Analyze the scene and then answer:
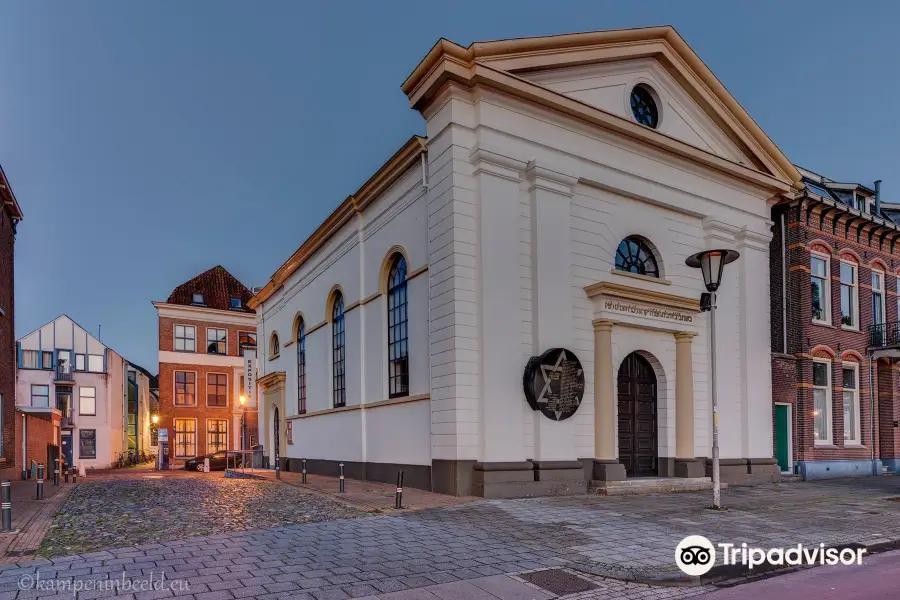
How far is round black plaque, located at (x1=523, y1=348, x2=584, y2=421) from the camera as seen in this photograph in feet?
45.8

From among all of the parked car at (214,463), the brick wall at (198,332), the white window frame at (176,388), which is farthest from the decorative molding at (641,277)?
the white window frame at (176,388)

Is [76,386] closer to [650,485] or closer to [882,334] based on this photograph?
[650,485]

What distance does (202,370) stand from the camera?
45.6 m

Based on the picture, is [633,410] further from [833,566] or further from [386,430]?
[833,566]

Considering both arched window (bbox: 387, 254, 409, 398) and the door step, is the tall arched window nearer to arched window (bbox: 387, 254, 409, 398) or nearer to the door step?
arched window (bbox: 387, 254, 409, 398)

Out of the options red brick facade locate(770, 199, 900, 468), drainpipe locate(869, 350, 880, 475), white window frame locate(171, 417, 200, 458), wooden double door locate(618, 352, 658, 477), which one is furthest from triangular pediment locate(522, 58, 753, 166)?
white window frame locate(171, 417, 200, 458)

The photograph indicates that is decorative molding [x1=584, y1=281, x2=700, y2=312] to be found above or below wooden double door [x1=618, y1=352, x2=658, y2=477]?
above

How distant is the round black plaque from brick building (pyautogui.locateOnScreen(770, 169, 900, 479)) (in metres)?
8.50

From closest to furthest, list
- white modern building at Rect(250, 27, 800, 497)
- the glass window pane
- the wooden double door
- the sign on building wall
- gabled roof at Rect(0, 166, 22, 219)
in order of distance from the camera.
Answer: white modern building at Rect(250, 27, 800, 497) < the wooden double door < gabled roof at Rect(0, 166, 22, 219) < the glass window pane < the sign on building wall

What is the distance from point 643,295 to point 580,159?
141 inches

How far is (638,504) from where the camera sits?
41.8 ft

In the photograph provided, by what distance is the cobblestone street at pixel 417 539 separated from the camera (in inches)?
264

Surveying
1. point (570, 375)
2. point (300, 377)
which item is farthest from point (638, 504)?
point (300, 377)

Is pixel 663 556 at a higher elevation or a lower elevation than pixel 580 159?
lower
